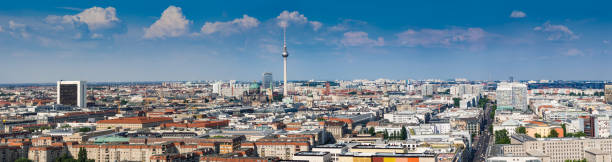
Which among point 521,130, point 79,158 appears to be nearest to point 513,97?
point 521,130

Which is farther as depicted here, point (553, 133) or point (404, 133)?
point (404, 133)

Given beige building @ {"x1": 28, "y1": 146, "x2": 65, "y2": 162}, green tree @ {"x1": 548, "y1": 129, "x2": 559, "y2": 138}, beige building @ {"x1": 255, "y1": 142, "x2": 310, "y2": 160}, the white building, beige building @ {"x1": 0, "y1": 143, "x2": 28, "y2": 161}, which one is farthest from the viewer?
green tree @ {"x1": 548, "y1": 129, "x2": 559, "y2": 138}

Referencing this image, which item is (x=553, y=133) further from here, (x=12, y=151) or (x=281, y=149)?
(x=12, y=151)

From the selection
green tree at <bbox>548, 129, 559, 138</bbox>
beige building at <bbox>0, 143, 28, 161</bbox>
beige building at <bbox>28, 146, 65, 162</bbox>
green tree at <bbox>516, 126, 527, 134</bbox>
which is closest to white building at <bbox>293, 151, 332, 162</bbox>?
beige building at <bbox>28, 146, 65, 162</bbox>

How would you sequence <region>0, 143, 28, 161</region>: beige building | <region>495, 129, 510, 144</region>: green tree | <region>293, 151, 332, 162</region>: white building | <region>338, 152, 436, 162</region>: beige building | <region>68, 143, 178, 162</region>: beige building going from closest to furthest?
<region>338, 152, 436, 162</region>: beige building
<region>293, 151, 332, 162</region>: white building
<region>0, 143, 28, 161</region>: beige building
<region>68, 143, 178, 162</region>: beige building
<region>495, 129, 510, 144</region>: green tree

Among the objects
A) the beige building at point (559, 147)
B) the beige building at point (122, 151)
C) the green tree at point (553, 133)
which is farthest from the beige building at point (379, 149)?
the green tree at point (553, 133)

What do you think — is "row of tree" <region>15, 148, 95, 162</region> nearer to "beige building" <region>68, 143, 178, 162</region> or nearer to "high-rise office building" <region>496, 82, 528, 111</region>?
"beige building" <region>68, 143, 178, 162</region>

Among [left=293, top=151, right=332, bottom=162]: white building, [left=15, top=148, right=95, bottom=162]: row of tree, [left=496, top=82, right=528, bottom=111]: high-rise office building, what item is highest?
[left=496, top=82, right=528, bottom=111]: high-rise office building

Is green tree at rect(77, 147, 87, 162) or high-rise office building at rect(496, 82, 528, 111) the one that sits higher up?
high-rise office building at rect(496, 82, 528, 111)

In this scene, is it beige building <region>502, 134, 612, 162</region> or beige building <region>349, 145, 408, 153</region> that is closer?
beige building <region>349, 145, 408, 153</region>

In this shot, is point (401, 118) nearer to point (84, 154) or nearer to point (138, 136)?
point (138, 136)
